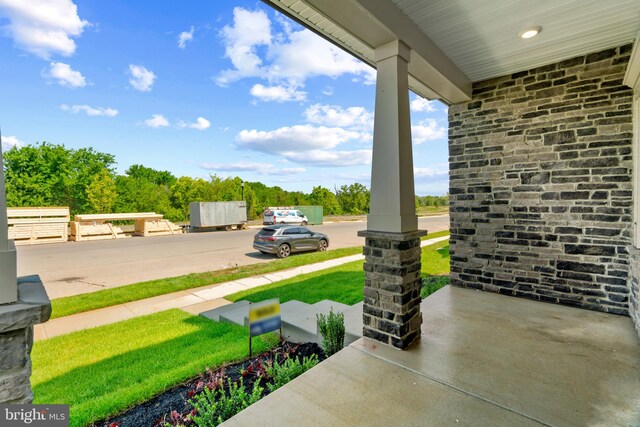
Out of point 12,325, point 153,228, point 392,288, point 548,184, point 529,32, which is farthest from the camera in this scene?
point 153,228

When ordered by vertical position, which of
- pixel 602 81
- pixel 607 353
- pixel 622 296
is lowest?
pixel 607 353

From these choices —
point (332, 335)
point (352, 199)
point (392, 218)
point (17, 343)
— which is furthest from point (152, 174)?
point (17, 343)

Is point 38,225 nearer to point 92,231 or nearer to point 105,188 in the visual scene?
point 92,231

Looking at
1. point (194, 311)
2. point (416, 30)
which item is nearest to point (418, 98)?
point (416, 30)

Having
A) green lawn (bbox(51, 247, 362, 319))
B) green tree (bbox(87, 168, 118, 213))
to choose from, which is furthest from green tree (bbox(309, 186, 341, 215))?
green lawn (bbox(51, 247, 362, 319))

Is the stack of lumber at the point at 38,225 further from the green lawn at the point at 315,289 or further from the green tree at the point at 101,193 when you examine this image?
the green lawn at the point at 315,289

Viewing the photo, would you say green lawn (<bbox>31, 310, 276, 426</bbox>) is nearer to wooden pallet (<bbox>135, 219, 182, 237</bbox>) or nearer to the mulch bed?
the mulch bed

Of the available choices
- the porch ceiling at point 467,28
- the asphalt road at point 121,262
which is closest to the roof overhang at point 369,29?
the porch ceiling at point 467,28

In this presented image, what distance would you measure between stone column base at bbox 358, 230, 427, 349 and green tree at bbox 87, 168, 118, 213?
83.8ft

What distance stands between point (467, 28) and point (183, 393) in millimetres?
4436

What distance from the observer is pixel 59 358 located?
3.45m

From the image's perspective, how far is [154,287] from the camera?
21.6 ft

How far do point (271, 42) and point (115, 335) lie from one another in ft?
17.3

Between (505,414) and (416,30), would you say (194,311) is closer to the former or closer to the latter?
(505,414)
